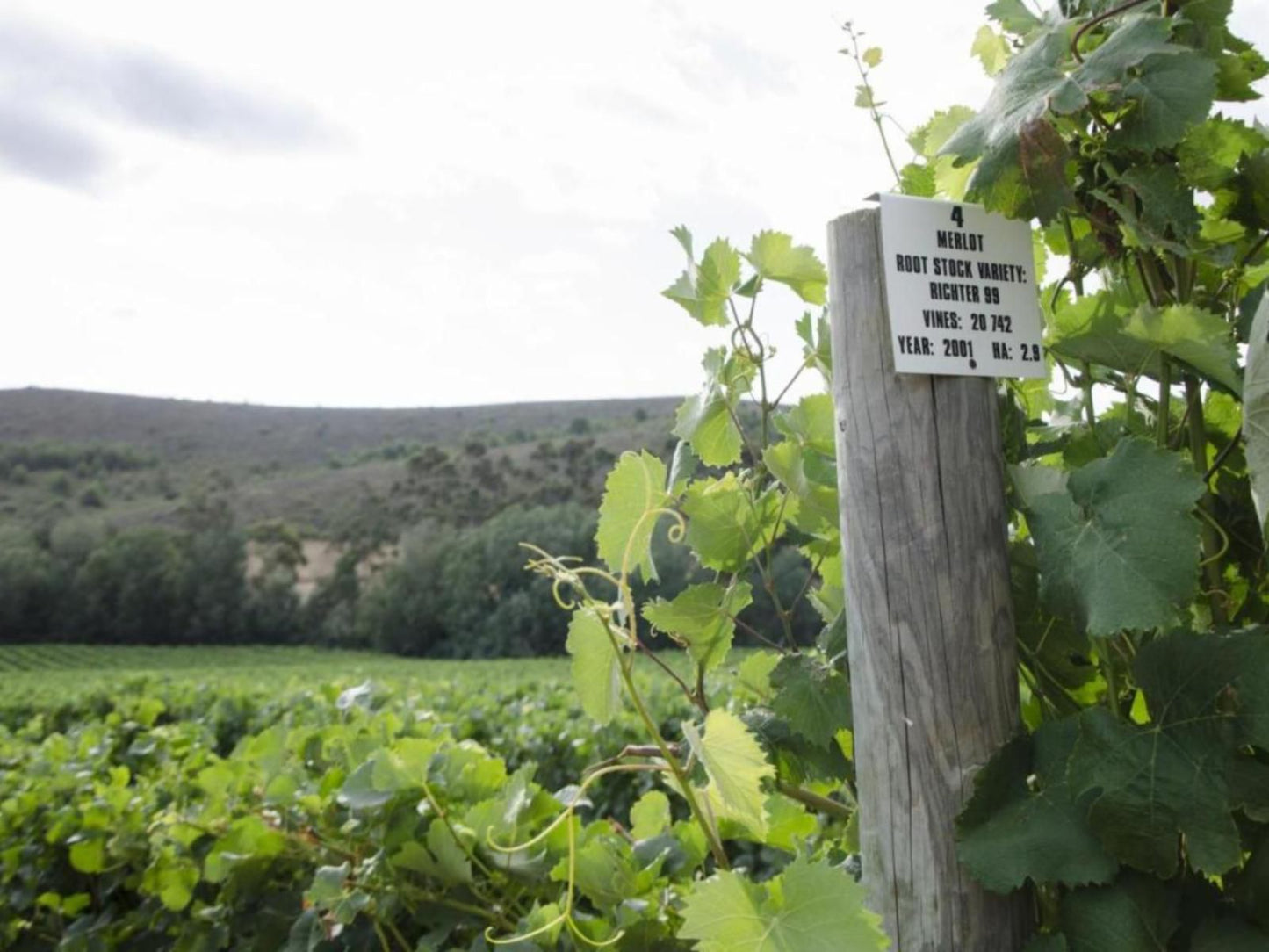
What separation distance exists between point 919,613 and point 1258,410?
1.39 feet

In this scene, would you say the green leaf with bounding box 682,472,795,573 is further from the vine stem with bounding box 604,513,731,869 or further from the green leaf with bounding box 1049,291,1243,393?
the green leaf with bounding box 1049,291,1243,393

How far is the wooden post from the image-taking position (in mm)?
1268

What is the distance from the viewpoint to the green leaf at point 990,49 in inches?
64.0

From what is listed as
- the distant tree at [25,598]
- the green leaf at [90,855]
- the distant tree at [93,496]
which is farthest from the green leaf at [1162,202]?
the distant tree at [93,496]

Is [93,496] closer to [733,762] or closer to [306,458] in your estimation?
[306,458]

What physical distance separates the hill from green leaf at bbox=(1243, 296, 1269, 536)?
5850 centimetres

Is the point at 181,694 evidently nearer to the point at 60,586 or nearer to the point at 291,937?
the point at 291,937

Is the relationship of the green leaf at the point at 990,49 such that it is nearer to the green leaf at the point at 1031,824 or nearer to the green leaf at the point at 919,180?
the green leaf at the point at 919,180

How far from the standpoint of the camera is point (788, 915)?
1.14m

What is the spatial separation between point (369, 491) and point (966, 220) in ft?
221

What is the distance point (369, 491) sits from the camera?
66562 millimetres

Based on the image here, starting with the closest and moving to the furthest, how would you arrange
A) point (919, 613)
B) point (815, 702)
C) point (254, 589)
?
point (919, 613)
point (815, 702)
point (254, 589)

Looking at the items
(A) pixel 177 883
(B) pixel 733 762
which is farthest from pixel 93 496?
(B) pixel 733 762

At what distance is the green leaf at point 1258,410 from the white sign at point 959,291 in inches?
12.0
